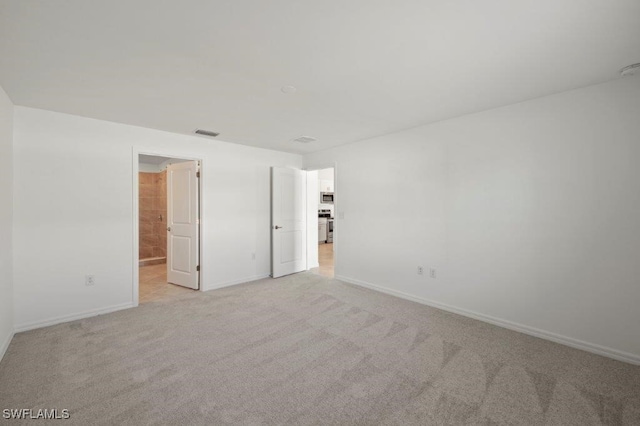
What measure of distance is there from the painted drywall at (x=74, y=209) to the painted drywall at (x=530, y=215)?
328 cm

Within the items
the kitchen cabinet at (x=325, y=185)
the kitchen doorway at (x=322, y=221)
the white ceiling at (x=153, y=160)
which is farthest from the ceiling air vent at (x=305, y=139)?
the kitchen cabinet at (x=325, y=185)

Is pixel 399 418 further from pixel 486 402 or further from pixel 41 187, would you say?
pixel 41 187

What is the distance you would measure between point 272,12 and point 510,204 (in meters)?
2.97

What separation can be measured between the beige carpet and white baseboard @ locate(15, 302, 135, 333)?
0.12 m

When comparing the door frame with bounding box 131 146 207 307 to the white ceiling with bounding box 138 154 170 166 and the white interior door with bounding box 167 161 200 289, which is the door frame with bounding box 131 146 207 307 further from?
the white ceiling with bounding box 138 154 170 166

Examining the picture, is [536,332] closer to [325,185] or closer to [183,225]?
[183,225]

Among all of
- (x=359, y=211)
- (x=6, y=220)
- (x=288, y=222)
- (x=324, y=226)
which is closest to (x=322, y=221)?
(x=324, y=226)

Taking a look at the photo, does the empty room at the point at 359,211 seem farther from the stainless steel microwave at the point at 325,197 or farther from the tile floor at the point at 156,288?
the stainless steel microwave at the point at 325,197

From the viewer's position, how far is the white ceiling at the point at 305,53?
1581 millimetres

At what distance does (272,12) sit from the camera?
5.22 ft

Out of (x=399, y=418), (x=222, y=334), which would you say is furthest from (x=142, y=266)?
(x=399, y=418)

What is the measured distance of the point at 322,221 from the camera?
371 inches

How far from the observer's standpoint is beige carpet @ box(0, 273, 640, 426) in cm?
179

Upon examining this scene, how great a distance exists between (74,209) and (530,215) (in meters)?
5.15
